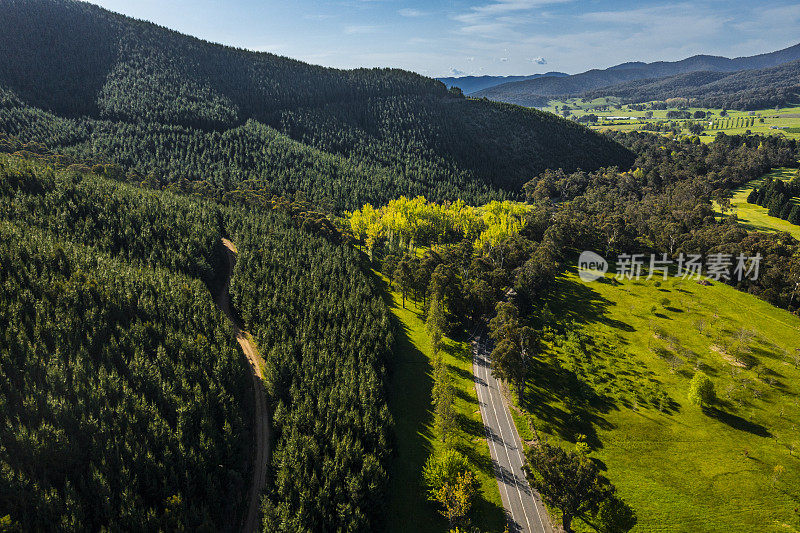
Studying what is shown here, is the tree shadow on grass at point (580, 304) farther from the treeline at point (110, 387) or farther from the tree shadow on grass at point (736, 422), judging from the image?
the treeline at point (110, 387)

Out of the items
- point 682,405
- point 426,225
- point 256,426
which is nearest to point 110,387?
point 256,426

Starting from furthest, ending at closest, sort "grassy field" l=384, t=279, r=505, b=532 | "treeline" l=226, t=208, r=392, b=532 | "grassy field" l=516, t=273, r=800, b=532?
"grassy field" l=516, t=273, r=800, b=532, "grassy field" l=384, t=279, r=505, b=532, "treeline" l=226, t=208, r=392, b=532

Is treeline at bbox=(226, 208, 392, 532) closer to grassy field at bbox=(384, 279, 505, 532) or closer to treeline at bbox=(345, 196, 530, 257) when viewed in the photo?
grassy field at bbox=(384, 279, 505, 532)

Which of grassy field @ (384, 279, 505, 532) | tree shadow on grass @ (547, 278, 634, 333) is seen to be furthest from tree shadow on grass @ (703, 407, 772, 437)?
grassy field @ (384, 279, 505, 532)

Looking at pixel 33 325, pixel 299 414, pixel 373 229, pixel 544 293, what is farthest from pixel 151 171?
pixel 544 293

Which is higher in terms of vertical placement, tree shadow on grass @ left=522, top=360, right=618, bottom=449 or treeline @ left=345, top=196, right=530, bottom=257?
treeline @ left=345, top=196, right=530, bottom=257
